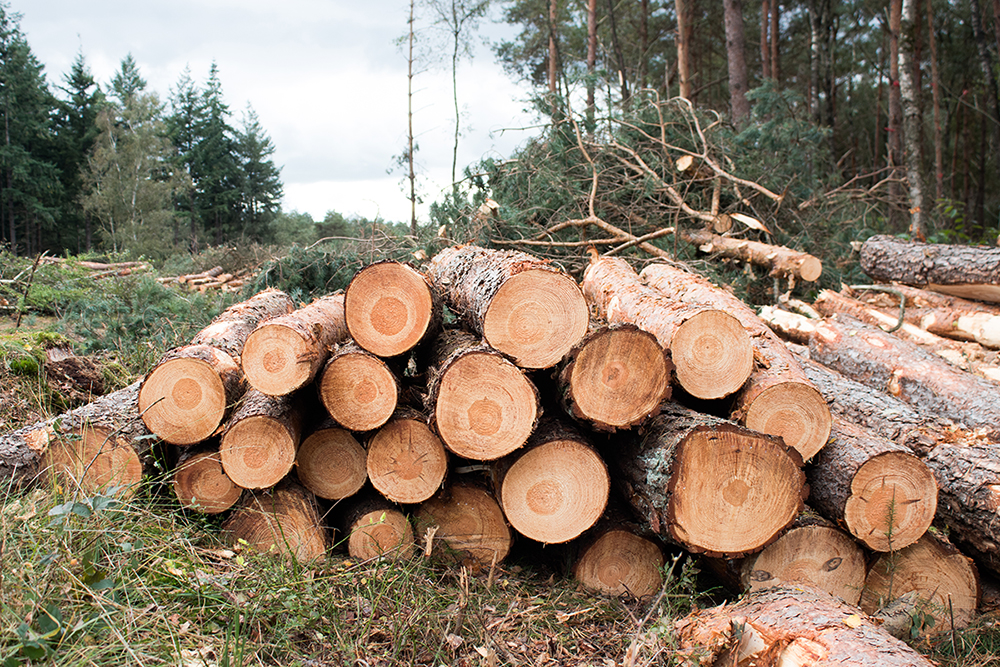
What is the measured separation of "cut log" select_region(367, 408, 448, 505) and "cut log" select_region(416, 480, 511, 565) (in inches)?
5.7

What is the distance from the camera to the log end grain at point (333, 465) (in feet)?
10.4

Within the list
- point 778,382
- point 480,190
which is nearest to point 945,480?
point 778,382

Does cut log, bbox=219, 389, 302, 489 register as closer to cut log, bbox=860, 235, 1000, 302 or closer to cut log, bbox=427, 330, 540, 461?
cut log, bbox=427, 330, 540, 461

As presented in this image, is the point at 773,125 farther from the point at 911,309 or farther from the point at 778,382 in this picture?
the point at 778,382

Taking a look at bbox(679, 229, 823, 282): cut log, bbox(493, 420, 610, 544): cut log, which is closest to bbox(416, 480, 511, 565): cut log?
bbox(493, 420, 610, 544): cut log

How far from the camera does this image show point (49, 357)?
4.54m

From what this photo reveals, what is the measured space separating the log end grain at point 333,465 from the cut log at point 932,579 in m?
2.36

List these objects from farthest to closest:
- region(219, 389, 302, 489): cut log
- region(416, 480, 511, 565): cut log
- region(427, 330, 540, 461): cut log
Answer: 1. region(416, 480, 511, 565): cut log
2. region(219, 389, 302, 489): cut log
3. region(427, 330, 540, 461): cut log

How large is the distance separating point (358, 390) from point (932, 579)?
8.64ft

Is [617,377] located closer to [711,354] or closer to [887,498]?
[711,354]

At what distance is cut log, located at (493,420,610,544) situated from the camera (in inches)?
106

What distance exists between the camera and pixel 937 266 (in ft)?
16.0

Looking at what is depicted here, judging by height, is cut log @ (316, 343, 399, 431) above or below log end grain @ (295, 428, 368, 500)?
above

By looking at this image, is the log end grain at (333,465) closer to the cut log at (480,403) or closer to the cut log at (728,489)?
the cut log at (480,403)
